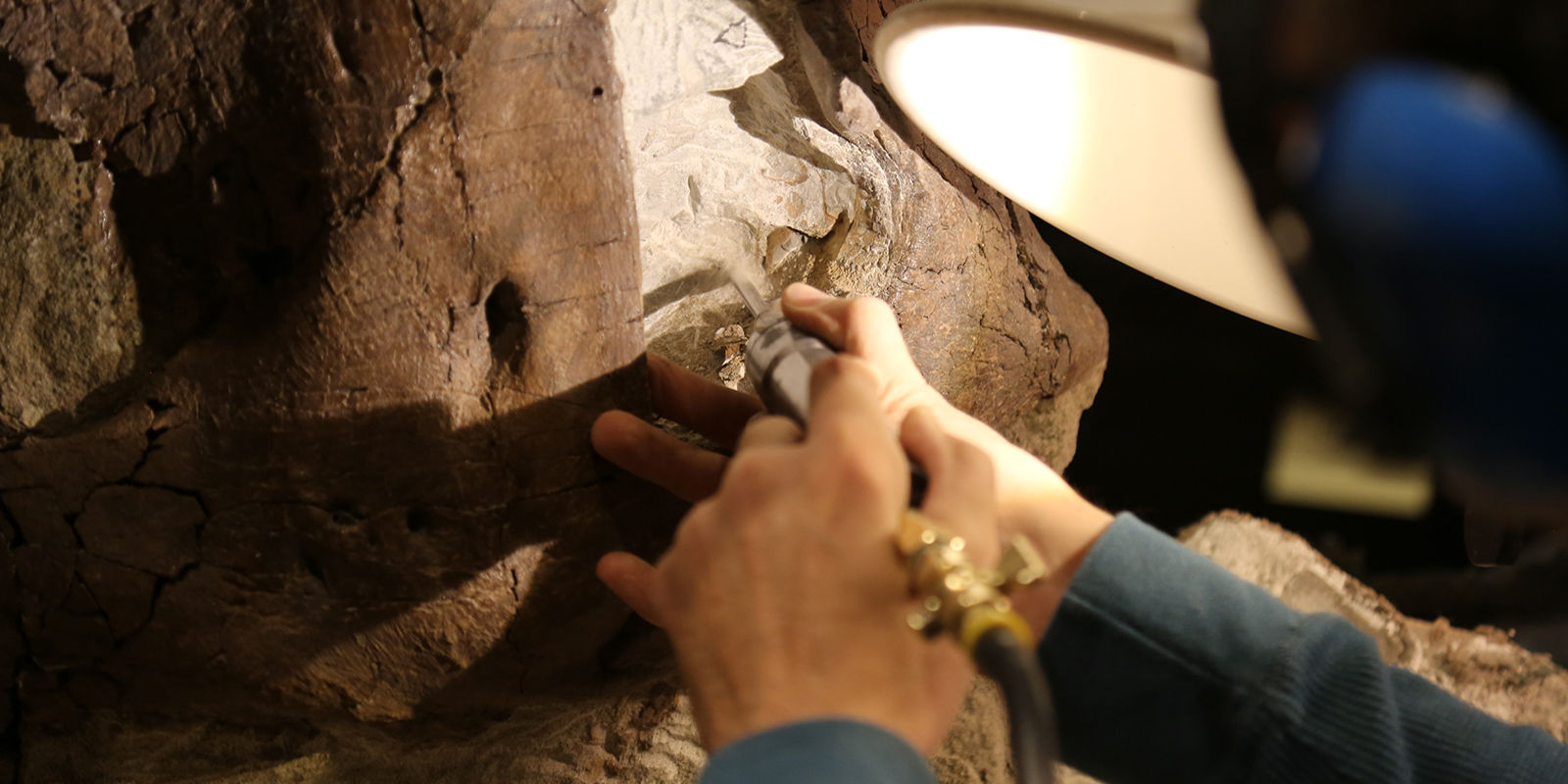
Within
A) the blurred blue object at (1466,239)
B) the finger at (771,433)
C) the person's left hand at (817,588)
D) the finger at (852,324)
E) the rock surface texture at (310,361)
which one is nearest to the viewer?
the blurred blue object at (1466,239)

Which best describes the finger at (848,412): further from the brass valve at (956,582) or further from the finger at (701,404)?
the finger at (701,404)

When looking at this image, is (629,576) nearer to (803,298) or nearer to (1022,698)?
(803,298)

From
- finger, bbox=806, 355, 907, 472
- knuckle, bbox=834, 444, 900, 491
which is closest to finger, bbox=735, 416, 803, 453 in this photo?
finger, bbox=806, 355, 907, 472

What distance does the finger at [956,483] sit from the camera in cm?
78

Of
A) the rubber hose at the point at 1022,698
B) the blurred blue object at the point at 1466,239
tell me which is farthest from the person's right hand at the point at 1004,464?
the blurred blue object at the point at 1466,239

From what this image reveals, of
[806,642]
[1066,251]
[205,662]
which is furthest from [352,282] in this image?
[1066,251]

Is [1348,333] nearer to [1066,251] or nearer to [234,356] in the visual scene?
[234,356]

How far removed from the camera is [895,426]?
115cm

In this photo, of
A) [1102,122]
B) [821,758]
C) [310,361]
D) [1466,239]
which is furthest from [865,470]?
[310,361]

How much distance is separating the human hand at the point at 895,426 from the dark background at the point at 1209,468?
0.69 metres

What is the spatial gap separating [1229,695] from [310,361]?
109cm

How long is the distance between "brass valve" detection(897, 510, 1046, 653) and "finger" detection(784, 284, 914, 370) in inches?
17.3

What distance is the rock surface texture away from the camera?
3.34 feet

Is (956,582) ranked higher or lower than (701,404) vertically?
higher
